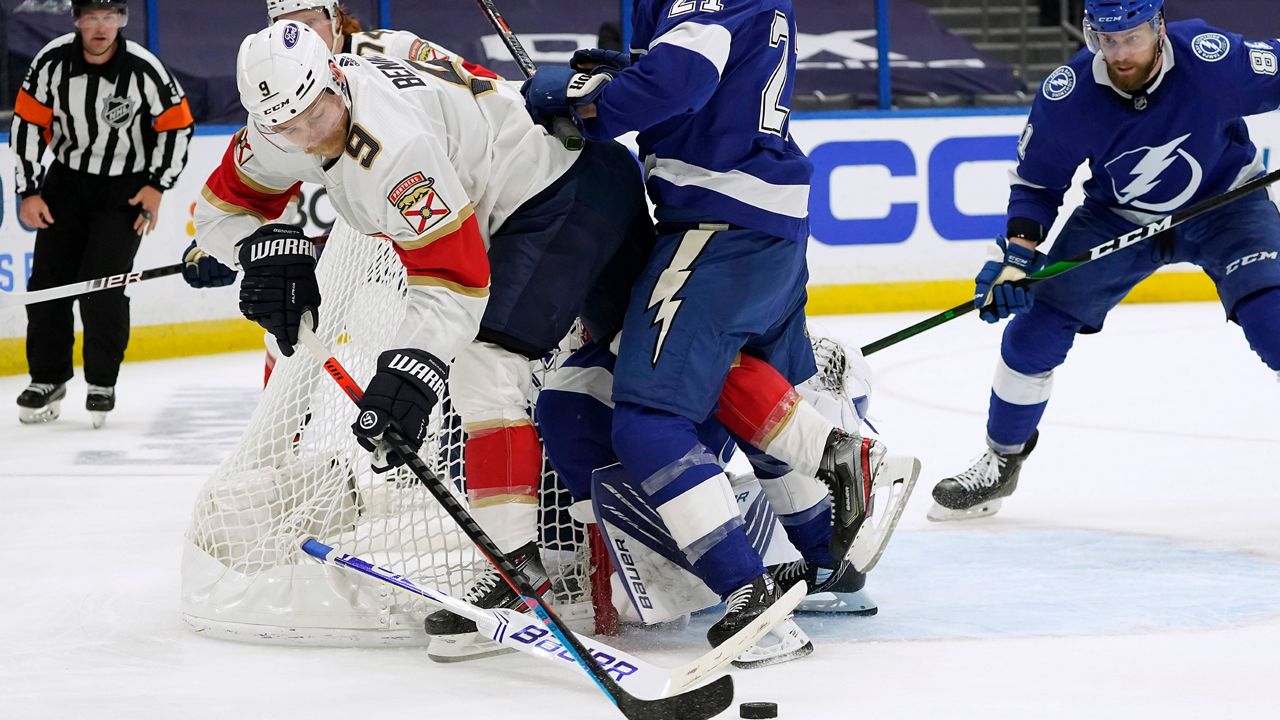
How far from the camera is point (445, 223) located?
2.05 m

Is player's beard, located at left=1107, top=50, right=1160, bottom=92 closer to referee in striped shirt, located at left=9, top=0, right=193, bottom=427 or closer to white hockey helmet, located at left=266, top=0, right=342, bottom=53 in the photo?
white hockey helmet, located at left=266, top=0, right=342, bottom=53

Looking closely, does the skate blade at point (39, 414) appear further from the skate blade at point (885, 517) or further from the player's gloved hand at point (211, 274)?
the skate blade at point (885, 517)

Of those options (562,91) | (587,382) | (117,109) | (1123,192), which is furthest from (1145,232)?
(117,109)

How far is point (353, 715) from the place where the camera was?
78.2 inches

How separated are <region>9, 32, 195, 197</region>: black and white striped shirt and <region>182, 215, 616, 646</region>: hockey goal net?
2220 mm

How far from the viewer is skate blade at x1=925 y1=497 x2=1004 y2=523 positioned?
10.5 ft

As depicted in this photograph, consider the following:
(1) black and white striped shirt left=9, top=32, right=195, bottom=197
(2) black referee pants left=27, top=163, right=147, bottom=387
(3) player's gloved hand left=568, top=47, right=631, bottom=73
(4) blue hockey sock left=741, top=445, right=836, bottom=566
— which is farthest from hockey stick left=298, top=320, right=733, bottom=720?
(1) black and white striped shirt left=9, top=32, right=195, bottom=197

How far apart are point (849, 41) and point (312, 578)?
5461mm

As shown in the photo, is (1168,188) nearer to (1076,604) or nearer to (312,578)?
(1076,604)

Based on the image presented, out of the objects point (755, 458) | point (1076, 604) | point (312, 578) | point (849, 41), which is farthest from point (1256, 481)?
point (849, 41)

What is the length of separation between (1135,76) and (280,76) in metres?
1.71

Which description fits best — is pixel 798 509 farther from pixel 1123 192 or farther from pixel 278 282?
pixel 1123 192

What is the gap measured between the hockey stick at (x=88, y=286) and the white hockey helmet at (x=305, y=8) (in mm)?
929

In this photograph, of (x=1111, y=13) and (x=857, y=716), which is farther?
(x=1111, y=13)
